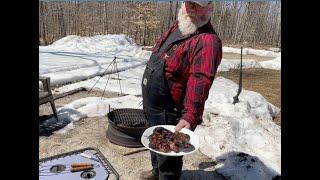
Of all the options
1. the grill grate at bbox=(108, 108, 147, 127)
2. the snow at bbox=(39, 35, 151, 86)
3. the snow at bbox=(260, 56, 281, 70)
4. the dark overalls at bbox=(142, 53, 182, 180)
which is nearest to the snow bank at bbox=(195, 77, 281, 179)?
the grill grate at bbox=(108, 108, 147, 127)

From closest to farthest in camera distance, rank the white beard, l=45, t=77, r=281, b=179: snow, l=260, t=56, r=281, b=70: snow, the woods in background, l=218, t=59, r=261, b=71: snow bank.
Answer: the white beard, l=45, t=77, r=281, b=179: snow, l=218, t=59, r=261, b=71: snow bank, l=260, t=56, r=281, b=70: snow, the woods in background

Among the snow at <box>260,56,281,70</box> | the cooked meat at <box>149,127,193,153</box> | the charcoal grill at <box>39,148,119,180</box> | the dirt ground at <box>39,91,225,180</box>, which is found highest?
the cooked meat at <box>149,127,193,153</box>

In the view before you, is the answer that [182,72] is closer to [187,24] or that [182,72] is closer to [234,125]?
[187,24]

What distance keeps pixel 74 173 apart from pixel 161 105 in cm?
92

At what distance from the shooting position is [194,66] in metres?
2.55

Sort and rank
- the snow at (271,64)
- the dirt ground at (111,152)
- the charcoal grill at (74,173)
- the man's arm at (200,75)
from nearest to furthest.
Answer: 1. the man's arm at (200,75)
2. the charcoal grill at (74,173)
3. the dirt ground at (111,152)
4. the snow at (271,64)

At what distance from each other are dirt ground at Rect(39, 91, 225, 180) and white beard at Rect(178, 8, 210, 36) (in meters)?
1.87

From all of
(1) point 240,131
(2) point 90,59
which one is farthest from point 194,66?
(2) point 90,59

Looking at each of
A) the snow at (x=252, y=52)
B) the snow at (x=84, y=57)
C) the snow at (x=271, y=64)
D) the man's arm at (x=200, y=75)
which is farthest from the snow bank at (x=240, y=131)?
the snow at (x=252, y=52)

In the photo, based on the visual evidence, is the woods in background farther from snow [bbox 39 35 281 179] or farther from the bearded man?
the bearded man

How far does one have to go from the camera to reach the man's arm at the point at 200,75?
2.50 metres

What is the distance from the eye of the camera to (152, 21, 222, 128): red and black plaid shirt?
2.50 m

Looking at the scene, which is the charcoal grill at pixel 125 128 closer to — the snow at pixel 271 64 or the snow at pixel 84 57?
the snow at pixel 84 57

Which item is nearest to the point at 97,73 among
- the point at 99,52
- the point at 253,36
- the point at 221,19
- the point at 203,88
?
the point at 99,52
